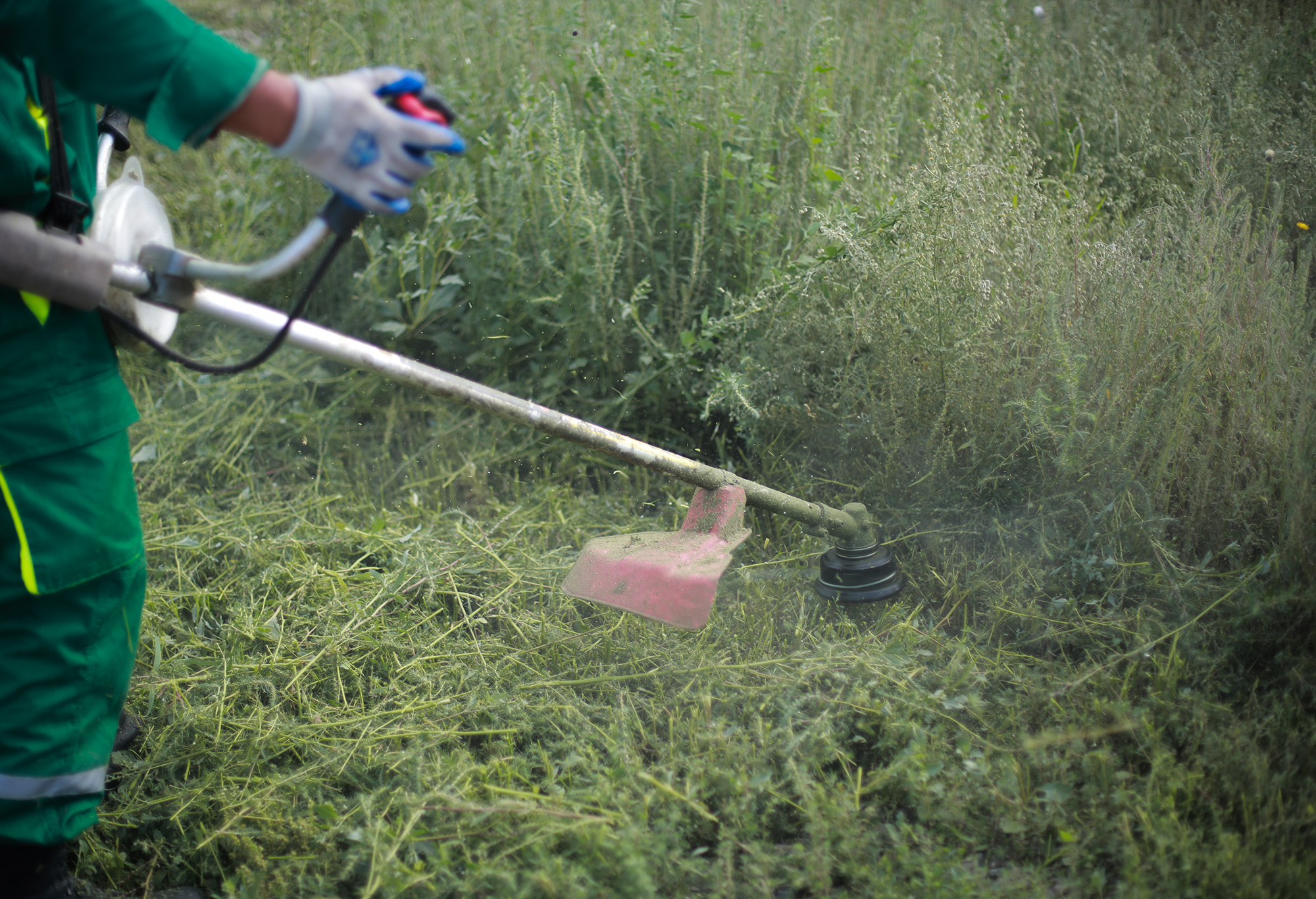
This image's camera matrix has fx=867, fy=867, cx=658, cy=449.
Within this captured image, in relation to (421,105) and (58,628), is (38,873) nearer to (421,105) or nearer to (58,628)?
(58,628)

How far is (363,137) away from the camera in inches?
51.6

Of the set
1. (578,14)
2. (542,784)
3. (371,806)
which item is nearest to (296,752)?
(371,806)

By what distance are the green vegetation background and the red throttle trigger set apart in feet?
4.03

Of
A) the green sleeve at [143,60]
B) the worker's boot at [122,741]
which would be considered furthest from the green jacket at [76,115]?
the worker's boot at [122,741]

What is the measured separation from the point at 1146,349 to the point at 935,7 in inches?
88.9

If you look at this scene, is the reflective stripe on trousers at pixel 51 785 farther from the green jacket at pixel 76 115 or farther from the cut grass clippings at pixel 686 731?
the green jacket at pixel 76 115

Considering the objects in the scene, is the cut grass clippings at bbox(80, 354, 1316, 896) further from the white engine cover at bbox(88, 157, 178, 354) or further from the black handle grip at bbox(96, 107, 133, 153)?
the black handle grip at bbox(96, 107, 133, 153)

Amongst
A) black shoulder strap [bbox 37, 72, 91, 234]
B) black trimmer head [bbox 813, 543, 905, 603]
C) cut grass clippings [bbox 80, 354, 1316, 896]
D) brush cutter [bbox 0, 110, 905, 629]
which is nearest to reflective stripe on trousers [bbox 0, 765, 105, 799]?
cut grass clippings [bbox 80, 354, 1316, 896]

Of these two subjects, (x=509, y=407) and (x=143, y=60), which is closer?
(x=143, y=60)

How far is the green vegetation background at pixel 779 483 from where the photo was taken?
5.47 feet

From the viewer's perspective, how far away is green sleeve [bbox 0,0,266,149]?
1.21 metres

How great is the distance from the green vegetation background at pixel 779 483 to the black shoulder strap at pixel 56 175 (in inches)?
45.6

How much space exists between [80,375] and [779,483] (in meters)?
1.92

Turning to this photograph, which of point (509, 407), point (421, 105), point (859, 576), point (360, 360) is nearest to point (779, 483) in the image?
A: point (859, 576)
